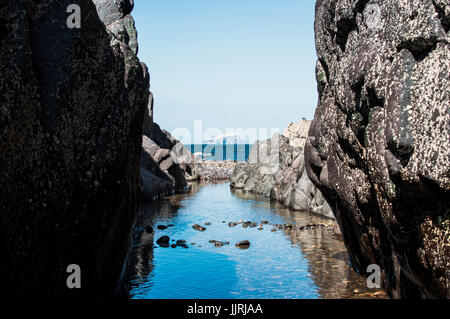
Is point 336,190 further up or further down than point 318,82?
further down

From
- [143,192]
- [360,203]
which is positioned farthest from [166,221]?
[360,203]

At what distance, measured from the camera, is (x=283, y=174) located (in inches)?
1810

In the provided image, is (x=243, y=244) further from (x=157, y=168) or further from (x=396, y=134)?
(x=157, y=168)

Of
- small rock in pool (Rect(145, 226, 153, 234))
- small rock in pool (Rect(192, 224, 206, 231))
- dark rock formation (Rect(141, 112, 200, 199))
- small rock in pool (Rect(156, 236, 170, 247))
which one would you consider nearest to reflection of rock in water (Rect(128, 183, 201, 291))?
small rock in pool (Rect(145, 226, 153, 234))

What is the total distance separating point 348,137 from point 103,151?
7292 mm

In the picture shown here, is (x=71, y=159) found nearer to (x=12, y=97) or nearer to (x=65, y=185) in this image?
(x=65, y=185)

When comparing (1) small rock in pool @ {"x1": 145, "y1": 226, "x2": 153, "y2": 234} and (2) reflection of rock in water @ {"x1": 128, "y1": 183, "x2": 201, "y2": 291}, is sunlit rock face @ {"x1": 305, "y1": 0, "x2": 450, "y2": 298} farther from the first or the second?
(1) small rock in pool @ {"x1": 145, "y1": 226, "x2": 153, "y2": 234}

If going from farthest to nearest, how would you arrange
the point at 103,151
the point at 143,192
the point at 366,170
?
the point at 143,192 → the point at 366,170 → the point at 103,151

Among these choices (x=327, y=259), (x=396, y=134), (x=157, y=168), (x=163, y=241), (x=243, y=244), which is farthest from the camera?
(x=157, y=168)

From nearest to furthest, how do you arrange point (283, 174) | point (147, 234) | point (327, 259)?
point (327, 259) → point (147, 234) → point (283, 174)

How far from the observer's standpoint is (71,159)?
1024cm

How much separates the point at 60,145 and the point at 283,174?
37.4 meters

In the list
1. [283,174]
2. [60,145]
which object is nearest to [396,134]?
[60,145]

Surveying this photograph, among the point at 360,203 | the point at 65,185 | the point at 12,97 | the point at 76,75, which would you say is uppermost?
the point at 76,75
